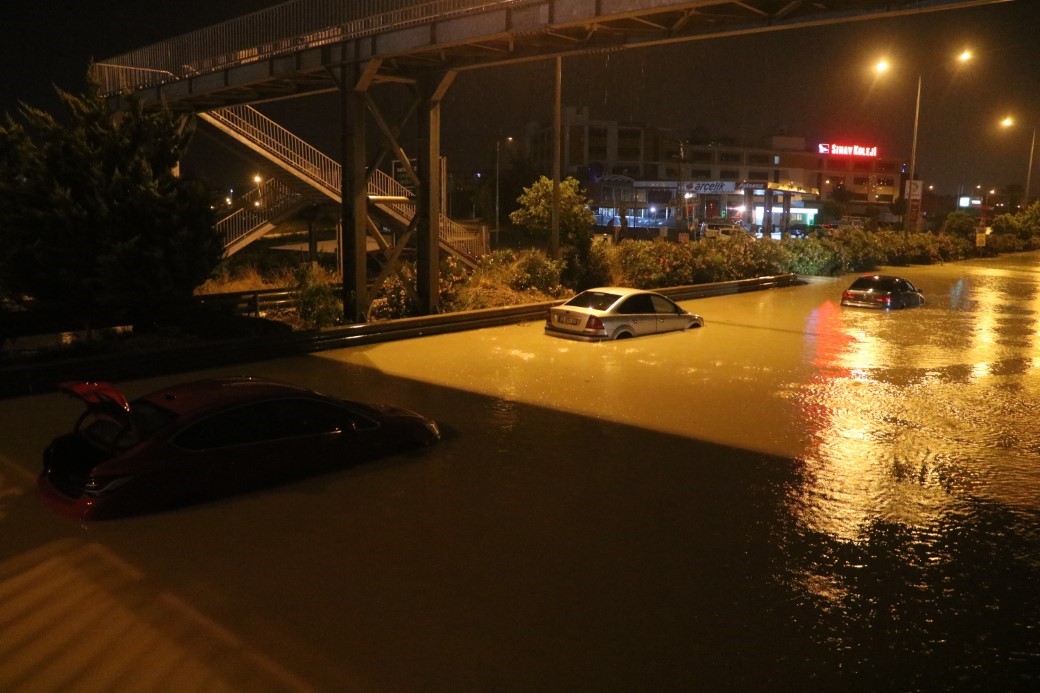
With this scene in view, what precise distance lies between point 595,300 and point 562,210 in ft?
Result: 27.0

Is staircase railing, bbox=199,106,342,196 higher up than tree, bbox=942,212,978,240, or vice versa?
staircase railing, bbox=199,106,342,196

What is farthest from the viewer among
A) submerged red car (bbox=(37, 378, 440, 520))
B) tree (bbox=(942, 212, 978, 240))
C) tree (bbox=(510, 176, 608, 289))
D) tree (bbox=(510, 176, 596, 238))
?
tree (bbox=(942, 212, 978, 240))

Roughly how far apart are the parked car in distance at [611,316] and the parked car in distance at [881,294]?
8.49 m

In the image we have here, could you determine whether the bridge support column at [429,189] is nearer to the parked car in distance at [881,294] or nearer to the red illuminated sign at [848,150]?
the parked car in distance at [881,294]

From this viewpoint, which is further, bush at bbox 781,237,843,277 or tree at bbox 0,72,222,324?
bush at bbox 781,237,843,277

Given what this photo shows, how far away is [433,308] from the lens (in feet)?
67.7

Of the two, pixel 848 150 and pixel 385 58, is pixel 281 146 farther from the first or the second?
pixel 848 150

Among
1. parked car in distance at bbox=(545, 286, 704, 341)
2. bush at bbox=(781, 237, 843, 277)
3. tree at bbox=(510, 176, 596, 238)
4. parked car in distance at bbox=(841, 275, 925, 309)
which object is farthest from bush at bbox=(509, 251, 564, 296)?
bush at bbox=(781, 237, 843, 277)

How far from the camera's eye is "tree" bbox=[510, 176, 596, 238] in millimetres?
26797

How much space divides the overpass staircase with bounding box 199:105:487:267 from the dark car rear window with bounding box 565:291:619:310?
8.51 m

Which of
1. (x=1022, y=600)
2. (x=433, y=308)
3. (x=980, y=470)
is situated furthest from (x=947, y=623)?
(x=433, y=308)

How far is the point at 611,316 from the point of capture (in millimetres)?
18594

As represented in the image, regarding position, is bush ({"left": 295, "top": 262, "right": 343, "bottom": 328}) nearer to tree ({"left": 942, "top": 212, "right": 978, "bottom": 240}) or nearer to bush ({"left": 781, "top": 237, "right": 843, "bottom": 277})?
bush ({"left": 781, "top": 237, "right": 843, "bottom": 277})

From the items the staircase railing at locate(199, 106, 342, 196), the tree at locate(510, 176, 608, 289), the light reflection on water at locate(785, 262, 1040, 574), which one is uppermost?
the staircase railing at locate(199, 106, 342, 196)
